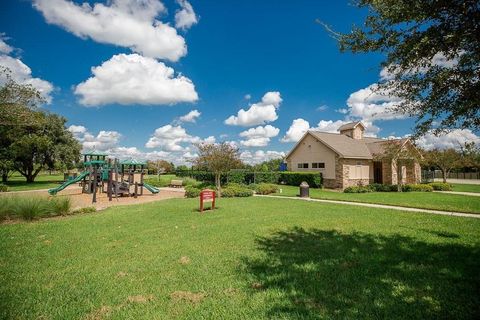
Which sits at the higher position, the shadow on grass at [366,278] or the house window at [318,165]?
the house window at [318,165]

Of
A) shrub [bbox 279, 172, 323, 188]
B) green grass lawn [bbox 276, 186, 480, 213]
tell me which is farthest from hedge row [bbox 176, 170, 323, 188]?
green grass lawn [bbox 276, 186, 480, 213]

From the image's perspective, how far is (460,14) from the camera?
4.71 meters

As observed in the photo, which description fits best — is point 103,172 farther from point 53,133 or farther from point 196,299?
point 196,299

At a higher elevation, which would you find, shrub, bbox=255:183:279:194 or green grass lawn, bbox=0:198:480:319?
shrub, bbox=255:183:279:194

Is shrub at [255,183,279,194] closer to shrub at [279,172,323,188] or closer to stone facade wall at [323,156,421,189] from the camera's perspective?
shrub at [279,172,323,188]

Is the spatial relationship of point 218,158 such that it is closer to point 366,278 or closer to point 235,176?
point 235,176

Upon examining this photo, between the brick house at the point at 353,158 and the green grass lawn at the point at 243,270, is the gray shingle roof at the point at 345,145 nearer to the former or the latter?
the brick house at the point at 353,158

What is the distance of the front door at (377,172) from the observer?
29730 mm

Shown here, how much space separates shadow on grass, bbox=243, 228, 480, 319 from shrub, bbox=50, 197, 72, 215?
9.92 meters

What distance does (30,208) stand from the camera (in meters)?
11.5

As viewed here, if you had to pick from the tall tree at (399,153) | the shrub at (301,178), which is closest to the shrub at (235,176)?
the shrub at (301,178)

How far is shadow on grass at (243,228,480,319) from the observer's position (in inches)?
159

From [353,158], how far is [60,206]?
24.5 metres

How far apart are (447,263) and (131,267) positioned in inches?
265
